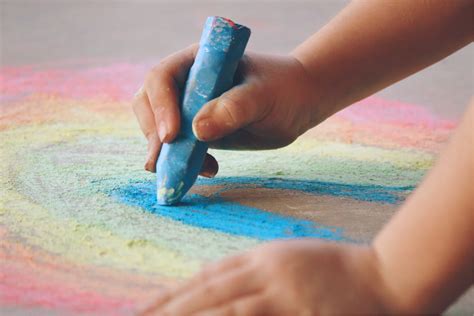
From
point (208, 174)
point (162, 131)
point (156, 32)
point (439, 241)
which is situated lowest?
point (156, 32)

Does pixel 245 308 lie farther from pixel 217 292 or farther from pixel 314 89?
pixel 314 89

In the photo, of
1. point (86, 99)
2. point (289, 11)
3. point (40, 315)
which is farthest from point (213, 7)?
point (40, 315)

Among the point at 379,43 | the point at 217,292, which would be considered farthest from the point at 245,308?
the point at 379,43

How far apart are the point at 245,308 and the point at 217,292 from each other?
4 cm

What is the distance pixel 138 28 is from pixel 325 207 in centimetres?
165

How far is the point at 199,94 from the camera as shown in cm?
136

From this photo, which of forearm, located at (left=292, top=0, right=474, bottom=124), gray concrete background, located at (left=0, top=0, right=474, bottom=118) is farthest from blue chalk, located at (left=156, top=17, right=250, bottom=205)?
gray concrete background, located at (left=0, top=0, right=474, bottom=118)

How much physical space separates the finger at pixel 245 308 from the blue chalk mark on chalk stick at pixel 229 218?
0.32 m

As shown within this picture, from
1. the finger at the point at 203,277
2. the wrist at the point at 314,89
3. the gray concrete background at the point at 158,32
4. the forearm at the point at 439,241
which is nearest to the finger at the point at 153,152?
the wrist at the point at 314,89

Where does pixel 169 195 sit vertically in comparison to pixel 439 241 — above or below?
below

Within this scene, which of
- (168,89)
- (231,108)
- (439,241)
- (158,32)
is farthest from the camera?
(158,32)

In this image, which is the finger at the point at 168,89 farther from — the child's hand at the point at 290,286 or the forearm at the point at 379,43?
the child's hand at the point at 290,286

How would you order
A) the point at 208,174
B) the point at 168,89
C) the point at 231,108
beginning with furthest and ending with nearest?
1. the point at 208,174
2. the point at 168,89
3. the point at 231,108

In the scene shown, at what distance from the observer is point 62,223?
1310mm
